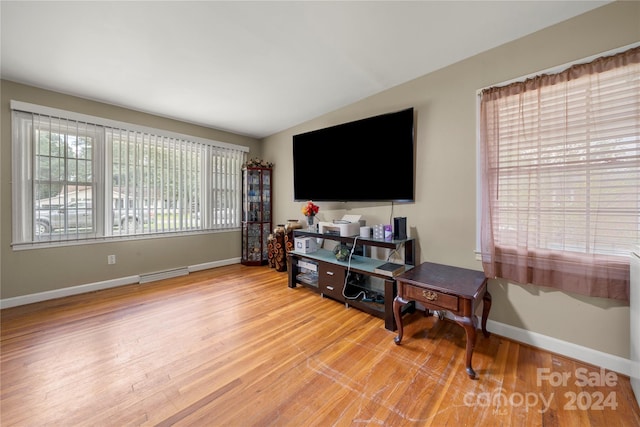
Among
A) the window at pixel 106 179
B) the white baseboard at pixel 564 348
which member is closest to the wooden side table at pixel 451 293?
the white baseboard at pixel 564 348

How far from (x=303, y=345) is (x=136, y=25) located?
108 inches

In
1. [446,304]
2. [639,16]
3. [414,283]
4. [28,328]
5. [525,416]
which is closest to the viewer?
[525,416]

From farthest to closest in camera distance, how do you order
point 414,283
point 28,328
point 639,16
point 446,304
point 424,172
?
1. point 424,172
2. point 28,328
3. point 414,283
4. point 446,304
5. point 639,16

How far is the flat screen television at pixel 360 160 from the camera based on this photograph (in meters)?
2.38

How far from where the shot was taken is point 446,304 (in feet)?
5.27

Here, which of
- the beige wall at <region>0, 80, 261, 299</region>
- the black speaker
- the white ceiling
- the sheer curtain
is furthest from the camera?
the beige wall at <region>0, 80, 261, 299</region>

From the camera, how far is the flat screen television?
93.7 inches

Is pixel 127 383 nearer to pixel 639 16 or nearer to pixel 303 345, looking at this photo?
pixel 303 345

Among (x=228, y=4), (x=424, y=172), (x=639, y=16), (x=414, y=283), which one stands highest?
(x=228, y=4)

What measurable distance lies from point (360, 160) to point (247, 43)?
155 centimetres

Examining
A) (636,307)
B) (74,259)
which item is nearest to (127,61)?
(74,259)

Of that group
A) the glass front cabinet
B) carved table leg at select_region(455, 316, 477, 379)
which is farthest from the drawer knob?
the glass front cabinet

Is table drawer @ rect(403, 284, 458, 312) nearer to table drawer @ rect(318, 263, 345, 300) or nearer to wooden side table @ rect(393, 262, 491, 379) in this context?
wooden side table @ rect(393, 262, 491, 379)

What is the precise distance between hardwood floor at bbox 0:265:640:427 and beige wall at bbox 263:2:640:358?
273 mm
